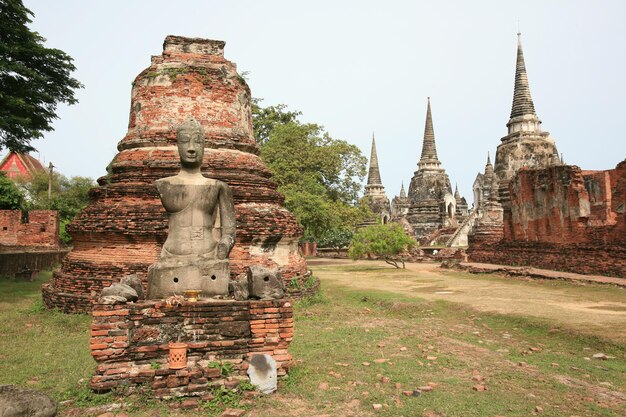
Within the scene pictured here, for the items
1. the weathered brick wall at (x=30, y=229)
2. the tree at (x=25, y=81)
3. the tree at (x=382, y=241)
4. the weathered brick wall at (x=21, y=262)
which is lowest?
the weathered brick wall at (x=21, y=262)

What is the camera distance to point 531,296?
37.9ft

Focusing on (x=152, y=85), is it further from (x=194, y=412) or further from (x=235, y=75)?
(x=194, y=412)

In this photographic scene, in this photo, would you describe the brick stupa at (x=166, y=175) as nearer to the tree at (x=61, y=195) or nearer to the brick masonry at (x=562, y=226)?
the brick masonry at (x=562, y=226)

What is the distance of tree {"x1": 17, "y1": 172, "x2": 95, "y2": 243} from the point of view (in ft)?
104

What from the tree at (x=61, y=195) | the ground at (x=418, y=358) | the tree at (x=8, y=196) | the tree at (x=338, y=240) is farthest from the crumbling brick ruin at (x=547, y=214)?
the tree at (x=8, y=196)

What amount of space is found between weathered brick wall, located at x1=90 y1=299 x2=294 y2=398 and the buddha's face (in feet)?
5.45

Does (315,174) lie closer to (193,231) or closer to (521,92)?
(521,92)

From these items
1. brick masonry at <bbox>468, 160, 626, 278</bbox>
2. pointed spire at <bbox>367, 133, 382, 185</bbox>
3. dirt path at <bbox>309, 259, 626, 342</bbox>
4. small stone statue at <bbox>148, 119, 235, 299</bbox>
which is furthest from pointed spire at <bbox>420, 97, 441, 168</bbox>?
small stone statue at <bbox>148, 119, 235, 299</bbox>

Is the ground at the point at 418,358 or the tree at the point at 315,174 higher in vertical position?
the tree at the point at 315,174

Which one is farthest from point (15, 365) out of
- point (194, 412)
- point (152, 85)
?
point (152, 85)

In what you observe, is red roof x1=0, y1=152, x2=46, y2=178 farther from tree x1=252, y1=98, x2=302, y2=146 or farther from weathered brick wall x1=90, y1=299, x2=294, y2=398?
weathered brick wall x1=90, y1=299, x2=294, y2=398

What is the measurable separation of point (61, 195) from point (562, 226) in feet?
112

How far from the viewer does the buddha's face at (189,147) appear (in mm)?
5535

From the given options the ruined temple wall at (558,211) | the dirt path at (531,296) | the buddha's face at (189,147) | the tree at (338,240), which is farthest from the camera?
the tree at (338,240)
